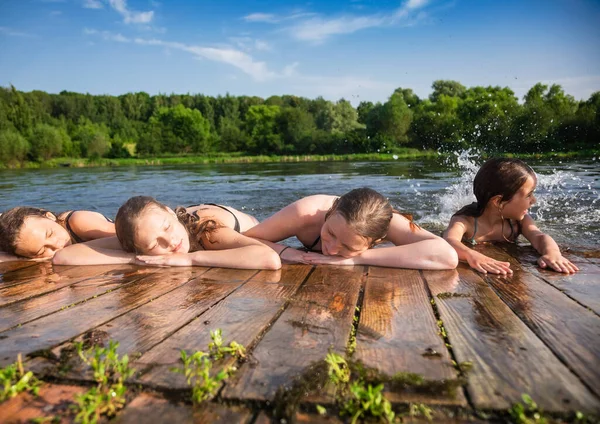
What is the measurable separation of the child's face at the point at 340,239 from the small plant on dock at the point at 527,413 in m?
1.83

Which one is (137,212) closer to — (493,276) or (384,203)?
(384,203)

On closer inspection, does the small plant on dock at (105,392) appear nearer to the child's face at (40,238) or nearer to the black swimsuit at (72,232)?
the child's face at (40,238)

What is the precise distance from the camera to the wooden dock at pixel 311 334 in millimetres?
1328

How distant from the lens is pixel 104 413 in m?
1.30

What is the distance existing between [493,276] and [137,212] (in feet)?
8.32

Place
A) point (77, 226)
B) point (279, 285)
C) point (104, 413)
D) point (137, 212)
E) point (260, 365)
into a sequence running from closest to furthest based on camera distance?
point (104, 413) < point (260, 365) < point (279, 285) < point (137, 212) < point (77, 226)

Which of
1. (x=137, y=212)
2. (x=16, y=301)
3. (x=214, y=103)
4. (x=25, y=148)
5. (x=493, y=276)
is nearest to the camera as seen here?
(x=16, y=301)

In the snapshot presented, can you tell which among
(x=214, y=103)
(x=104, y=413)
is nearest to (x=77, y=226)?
(x=104, y=413)

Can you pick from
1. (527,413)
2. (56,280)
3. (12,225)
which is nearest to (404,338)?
(527,413)

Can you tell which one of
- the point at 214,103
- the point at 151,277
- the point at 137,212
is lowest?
the point at 151,277

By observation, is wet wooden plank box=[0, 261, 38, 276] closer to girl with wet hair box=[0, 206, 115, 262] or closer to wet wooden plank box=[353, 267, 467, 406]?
girl with wet hair box=[0, 206, 115, 262]

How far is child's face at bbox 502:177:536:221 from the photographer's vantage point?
13.2ft

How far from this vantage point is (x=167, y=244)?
11.3ft

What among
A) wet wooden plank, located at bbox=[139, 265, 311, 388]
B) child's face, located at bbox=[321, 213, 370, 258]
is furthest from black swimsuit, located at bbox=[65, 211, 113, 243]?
child's face, located at bbox=[321, 213, 370, 258]
